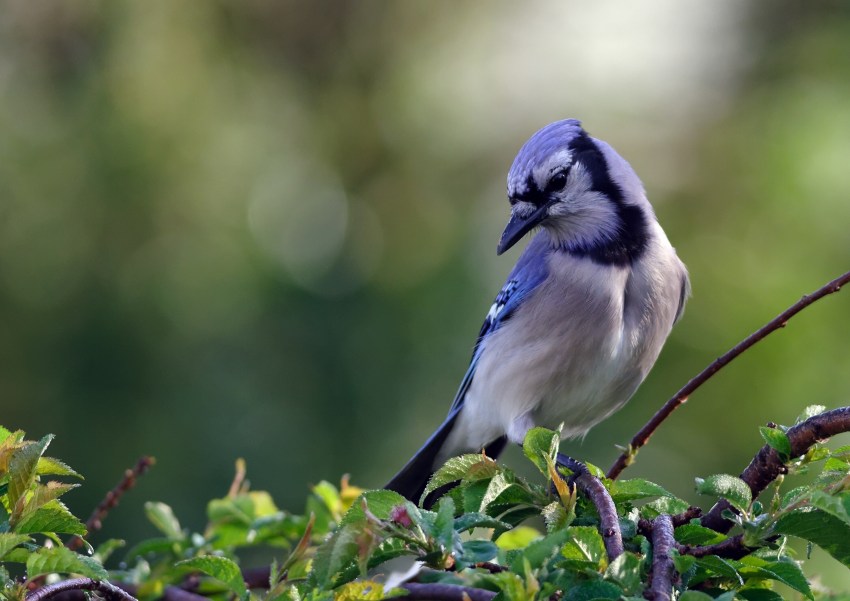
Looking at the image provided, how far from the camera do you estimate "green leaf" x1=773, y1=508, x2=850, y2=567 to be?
925mm

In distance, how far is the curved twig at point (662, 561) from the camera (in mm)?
842

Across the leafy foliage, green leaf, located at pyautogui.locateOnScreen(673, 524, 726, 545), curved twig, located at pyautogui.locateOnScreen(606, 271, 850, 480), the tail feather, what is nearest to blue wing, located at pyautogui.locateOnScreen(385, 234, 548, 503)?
the tail feather

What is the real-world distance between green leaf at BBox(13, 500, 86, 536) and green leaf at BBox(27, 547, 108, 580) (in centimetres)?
7

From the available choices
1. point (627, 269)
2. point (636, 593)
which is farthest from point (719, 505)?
point (627, 269)

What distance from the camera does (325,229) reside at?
399cm

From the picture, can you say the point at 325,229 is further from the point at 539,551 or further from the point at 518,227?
the point at 539,551

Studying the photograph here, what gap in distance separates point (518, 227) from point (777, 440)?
1.17 meters

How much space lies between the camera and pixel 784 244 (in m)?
3.69

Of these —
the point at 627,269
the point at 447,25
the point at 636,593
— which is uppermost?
the point at 447,25

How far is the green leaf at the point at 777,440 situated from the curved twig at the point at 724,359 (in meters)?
0.24

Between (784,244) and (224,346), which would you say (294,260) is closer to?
(224,346)

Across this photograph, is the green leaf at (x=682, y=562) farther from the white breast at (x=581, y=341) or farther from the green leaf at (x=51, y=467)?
the white breast at (x=581, y=341)

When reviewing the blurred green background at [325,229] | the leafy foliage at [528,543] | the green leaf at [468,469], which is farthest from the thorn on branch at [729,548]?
the blurred green background at [325,229]

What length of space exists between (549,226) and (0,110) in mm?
2497
